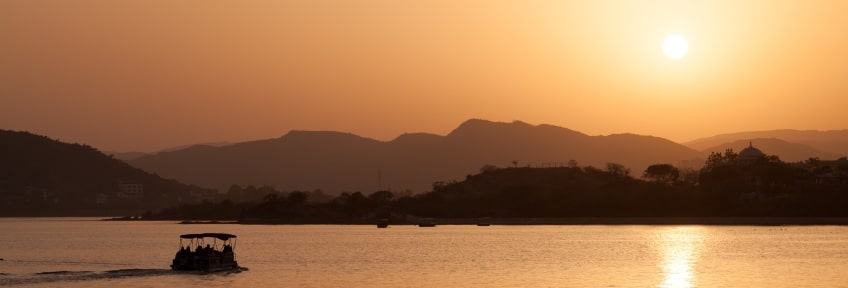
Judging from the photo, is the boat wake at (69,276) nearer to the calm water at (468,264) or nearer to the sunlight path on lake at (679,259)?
the calm water at (468,264)

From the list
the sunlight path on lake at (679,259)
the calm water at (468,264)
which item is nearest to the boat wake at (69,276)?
the calm water at (468,264)

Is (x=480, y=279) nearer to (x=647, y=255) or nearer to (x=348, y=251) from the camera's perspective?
(x=647, y=255)

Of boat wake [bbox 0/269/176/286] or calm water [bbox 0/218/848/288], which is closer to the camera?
calm water [bbox 0/218/848/288]

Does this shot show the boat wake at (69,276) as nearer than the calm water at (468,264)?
No

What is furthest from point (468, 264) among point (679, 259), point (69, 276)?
point (69, 276)

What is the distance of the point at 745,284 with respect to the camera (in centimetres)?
9631

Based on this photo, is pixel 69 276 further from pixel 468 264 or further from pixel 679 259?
A: pixel 679 259

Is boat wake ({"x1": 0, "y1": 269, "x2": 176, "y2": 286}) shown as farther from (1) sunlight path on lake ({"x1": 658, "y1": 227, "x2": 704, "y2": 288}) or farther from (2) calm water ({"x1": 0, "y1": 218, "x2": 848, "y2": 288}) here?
(1) sunlight path on lake ({"x1": 658, "y1": 227, "x2": 704, "y2": 288})

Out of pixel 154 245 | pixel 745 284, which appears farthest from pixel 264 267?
pixel 154 245

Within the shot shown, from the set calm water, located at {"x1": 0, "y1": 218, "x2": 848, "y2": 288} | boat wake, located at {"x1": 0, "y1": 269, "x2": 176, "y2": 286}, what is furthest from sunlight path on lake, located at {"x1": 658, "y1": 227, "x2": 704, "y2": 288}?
boat wake, located at {"x1": 0, "y1": 269, "x2": 176, "y2": 286}

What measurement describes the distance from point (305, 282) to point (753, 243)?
85403mm

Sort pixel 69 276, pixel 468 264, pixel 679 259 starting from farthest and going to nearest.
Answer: pixel 679 259, pixel 468 264, pixel 69 276

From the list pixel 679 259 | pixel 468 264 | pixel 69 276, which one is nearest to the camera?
pixel 69 276

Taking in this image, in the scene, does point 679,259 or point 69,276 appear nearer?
point 69,276
